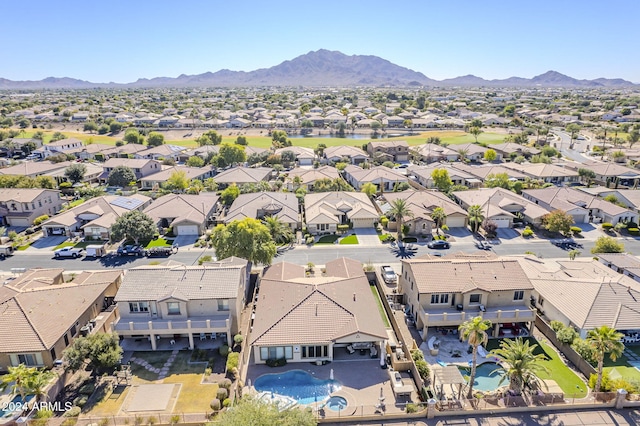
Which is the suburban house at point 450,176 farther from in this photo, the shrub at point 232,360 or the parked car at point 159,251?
the shrub at point 232,360

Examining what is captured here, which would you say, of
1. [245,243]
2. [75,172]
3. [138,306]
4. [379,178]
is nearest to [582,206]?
[379,178]

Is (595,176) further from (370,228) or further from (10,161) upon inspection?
(10,161)

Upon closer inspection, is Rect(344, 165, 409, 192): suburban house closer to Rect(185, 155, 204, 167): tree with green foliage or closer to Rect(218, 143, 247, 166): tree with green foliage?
Rect(218, 143, 247, 166): tree with green foliage

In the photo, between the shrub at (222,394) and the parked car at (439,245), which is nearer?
the shrub at (222,394)

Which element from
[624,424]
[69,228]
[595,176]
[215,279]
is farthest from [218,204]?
[595,176]

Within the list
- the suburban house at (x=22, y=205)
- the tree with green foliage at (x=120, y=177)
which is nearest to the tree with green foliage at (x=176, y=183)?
the tree with green foliage at (x=120, y=177)

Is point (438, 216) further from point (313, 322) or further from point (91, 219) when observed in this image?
point (91, 219)

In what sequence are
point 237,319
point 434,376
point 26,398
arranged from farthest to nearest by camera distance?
point 237,319 → point 434,376 → point 26,398

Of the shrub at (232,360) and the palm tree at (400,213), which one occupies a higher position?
the palm tree at (400,213)
